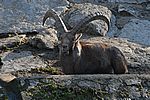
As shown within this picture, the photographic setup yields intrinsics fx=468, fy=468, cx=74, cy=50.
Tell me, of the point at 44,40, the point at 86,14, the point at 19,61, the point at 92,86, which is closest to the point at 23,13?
the point at 44,40

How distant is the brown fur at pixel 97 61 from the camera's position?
25.1 feet

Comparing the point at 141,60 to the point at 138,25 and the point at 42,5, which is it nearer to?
the point at 138,25

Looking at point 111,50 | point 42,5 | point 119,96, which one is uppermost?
point 42,5

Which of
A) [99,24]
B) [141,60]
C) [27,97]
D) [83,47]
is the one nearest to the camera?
[27,97]

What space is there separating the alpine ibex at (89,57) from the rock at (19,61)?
70 cm

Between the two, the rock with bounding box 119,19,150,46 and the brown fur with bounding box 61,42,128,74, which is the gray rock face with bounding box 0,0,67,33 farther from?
the brown fur with bounding box 61,42,128,74

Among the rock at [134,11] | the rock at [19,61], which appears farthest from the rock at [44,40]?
the rock at [134,11]

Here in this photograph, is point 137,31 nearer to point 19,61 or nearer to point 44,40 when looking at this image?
point 44,40

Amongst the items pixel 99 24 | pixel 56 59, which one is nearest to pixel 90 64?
pixel 56 59

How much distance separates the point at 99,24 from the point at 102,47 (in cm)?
144

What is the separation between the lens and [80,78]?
5.93 metres

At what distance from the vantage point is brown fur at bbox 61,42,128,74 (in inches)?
301

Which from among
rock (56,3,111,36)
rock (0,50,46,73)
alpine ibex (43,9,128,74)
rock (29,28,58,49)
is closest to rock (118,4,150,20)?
rock (56,3,111,36)

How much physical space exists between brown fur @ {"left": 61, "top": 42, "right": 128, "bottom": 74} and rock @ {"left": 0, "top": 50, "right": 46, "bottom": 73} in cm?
71
